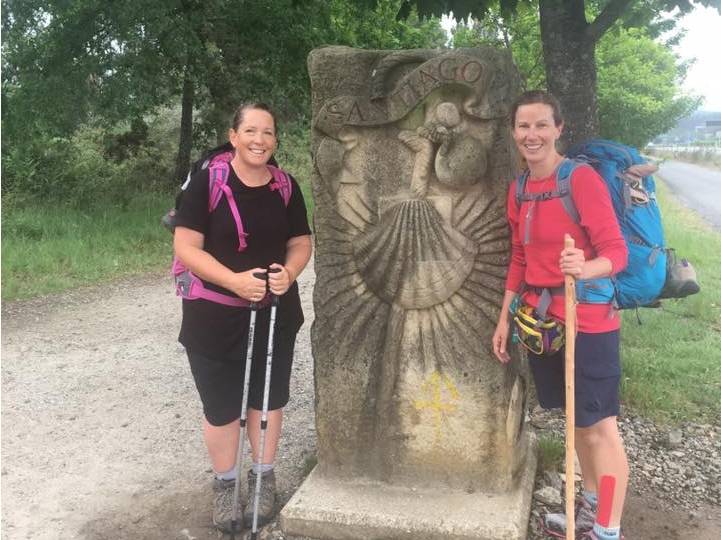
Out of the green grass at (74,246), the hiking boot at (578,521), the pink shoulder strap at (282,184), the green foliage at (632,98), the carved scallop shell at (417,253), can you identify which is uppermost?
the green foliage at (632,98)

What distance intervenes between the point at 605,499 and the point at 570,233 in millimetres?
1140

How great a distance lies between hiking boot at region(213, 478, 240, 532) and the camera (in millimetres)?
3502

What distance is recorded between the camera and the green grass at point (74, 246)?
8.69 m

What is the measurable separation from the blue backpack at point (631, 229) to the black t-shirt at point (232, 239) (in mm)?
1102

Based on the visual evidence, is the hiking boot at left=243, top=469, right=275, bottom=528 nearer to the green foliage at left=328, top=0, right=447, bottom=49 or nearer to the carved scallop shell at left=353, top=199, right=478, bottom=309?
the carved scallop shell at left=353, top=199, right=478, bottom=309

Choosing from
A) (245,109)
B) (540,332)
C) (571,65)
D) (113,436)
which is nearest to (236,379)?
(245,109)

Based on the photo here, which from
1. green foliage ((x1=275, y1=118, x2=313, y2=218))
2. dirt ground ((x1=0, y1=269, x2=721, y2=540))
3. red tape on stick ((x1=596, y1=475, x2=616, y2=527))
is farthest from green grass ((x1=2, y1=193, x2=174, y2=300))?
red tape on stick ((x1=596, y1=475, x2=616, y2=527))

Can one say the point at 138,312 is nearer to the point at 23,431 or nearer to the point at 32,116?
the point at 23,431

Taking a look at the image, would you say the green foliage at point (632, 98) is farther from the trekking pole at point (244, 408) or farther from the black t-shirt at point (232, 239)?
the trekking pole at point (244, 408)

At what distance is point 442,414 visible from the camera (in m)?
3.37

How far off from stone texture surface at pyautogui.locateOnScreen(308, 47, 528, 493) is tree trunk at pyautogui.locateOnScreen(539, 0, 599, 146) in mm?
1779

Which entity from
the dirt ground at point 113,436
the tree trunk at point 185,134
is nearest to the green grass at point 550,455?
the dirt ground at point 113,436

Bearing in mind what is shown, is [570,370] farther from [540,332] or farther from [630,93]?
[630,93]

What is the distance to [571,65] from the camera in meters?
4.79
